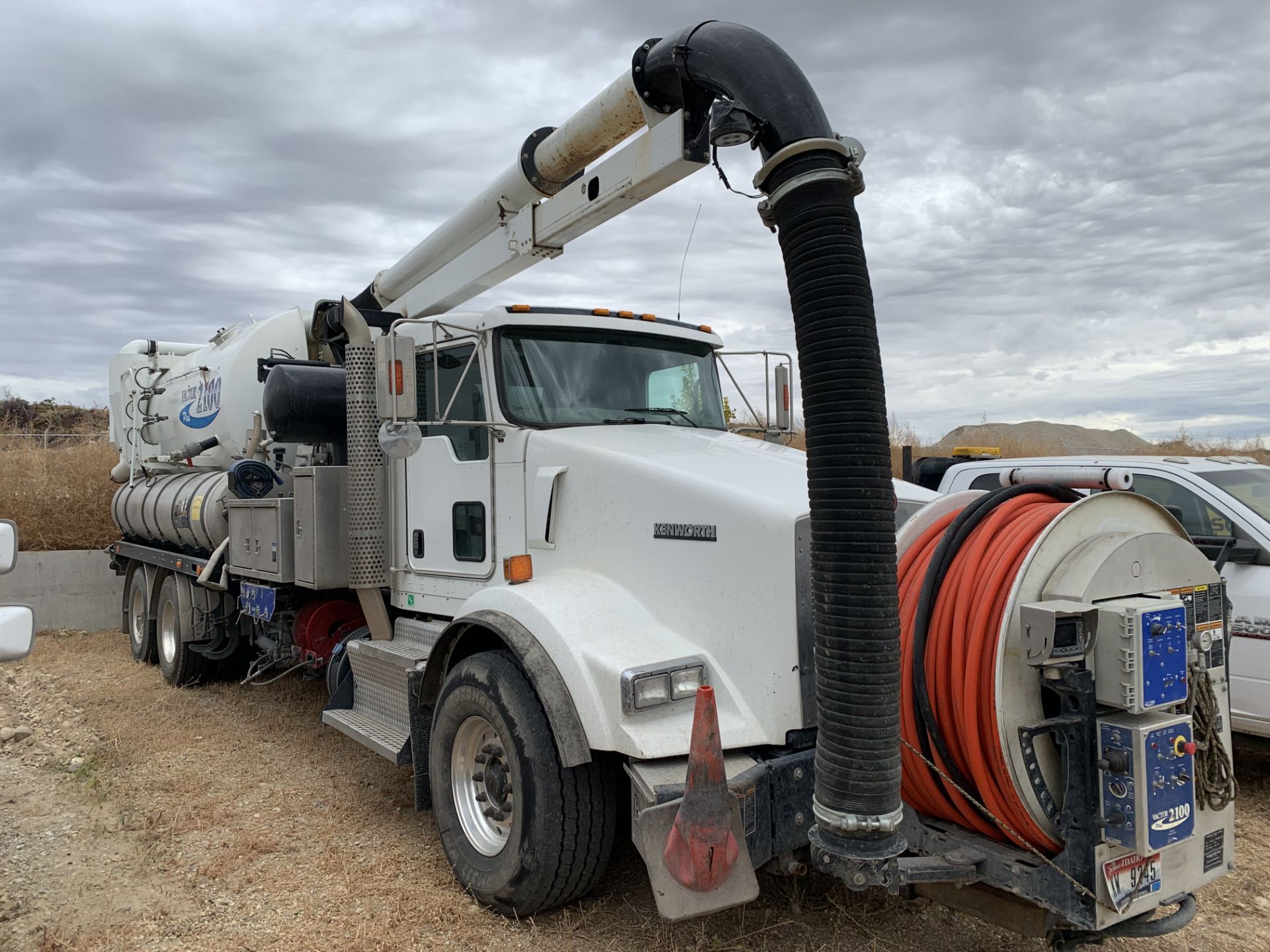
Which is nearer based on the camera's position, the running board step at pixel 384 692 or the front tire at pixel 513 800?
the front tire at pixel 513 800

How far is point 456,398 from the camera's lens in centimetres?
490

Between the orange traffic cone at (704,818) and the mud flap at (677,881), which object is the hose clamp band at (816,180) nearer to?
the orange traffic cone at (704,818)

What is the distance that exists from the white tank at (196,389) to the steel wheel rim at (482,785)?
4603 mm

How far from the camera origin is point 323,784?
558cm

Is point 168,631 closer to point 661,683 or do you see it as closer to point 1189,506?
point 661,683

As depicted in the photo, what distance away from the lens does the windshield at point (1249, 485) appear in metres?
5.63

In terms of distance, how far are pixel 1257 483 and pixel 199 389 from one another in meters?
8.30

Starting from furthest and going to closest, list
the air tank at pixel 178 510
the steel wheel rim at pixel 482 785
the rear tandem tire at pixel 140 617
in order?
the rear tandem tire at pixel 140 617 < the air tank at pixel 178 510 < the steel wheel rim at pixel 482 785

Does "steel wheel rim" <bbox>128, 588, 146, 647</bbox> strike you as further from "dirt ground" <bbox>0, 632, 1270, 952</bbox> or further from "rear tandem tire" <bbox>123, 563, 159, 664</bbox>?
"dirt ground" <bbox>0, 632, 1270, 952</bbox>

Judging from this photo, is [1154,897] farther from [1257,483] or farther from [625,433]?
[1257,483]

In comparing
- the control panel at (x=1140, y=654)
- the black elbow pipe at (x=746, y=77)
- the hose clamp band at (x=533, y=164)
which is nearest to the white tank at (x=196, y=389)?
the hose clamp band at (x=533, y=164)

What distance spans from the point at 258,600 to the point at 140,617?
153 inches

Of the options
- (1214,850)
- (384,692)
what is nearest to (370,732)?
(384,692)

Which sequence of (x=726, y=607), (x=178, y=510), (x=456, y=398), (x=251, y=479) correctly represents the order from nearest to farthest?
(x=726, y=607)
(x=456, y=398)
(x=251, y=479)
(x=178, y=510)
